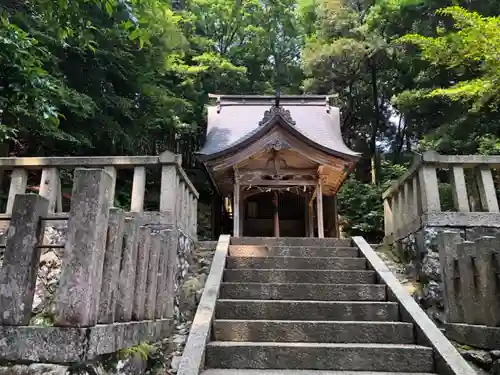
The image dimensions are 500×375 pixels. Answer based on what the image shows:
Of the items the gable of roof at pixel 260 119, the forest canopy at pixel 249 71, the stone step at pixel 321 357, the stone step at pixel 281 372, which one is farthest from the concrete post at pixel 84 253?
the gable of roof at pixel 260 119

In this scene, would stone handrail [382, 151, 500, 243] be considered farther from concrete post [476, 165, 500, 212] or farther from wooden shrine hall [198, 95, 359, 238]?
wooden shrine hall [198, 95, 359, 238]

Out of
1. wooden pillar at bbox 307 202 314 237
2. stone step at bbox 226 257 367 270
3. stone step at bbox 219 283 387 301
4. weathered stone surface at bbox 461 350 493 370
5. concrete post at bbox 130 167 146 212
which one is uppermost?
wooden pillar at bbox 307 202 314 237

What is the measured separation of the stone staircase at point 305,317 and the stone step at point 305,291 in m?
0.01

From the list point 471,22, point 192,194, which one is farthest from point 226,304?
point 471,22

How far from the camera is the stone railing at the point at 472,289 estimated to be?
10.5 ft

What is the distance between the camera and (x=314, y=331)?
376cm

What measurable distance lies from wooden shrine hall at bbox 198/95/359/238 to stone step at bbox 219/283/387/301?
3703 millimetres

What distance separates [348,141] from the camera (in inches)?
709

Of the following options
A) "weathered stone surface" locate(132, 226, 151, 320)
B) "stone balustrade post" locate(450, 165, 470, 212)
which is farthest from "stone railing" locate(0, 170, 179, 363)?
"stone balustrade post" locate(450, 165, 470, 212)

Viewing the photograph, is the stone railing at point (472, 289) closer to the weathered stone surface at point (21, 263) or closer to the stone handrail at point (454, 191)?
the stone handrail at point (454, 191)

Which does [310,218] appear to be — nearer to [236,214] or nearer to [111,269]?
[236,214]

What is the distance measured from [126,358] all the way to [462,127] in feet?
35.2

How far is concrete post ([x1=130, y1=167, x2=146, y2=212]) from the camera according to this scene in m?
5.04

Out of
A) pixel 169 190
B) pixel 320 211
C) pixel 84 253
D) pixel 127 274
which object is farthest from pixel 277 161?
pixel 84 253
